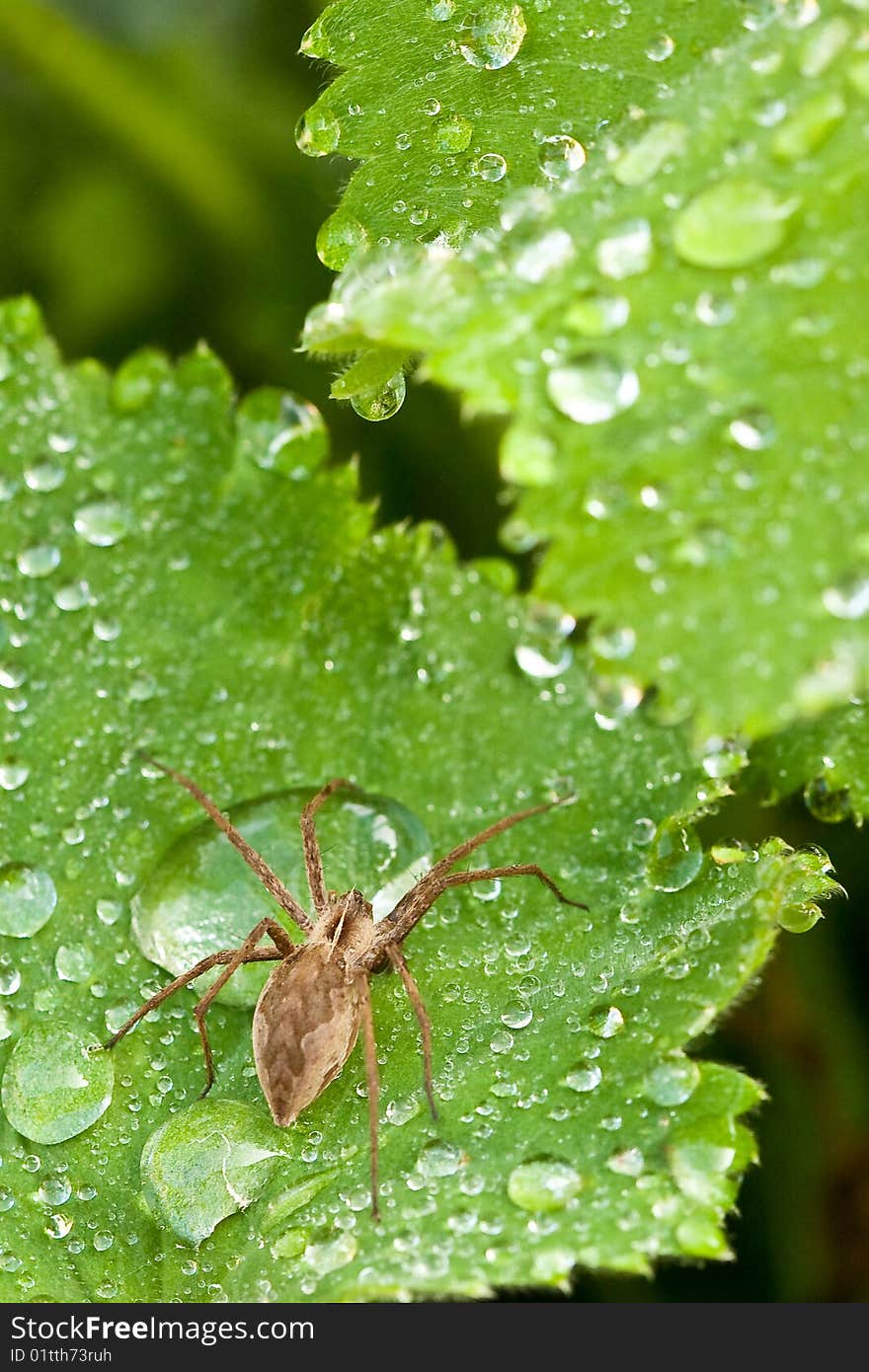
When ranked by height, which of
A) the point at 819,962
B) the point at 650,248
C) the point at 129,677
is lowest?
the point at 819,962

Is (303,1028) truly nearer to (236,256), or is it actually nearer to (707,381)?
(707,381)

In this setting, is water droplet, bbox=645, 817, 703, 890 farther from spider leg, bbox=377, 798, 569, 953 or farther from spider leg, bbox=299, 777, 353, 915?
spider leg, bbox=299, 777, 353, 915

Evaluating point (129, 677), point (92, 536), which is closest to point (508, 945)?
point (129, 677)

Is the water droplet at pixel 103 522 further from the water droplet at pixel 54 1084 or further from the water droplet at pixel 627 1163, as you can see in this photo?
the water droplet at pixel 627 1163

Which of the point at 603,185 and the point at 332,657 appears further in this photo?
the point at 332,657

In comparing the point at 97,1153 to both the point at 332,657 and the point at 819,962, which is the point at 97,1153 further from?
the point at 819,962

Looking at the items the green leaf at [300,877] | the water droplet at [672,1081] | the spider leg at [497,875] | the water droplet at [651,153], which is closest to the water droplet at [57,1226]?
the green leaf at [300,877]
